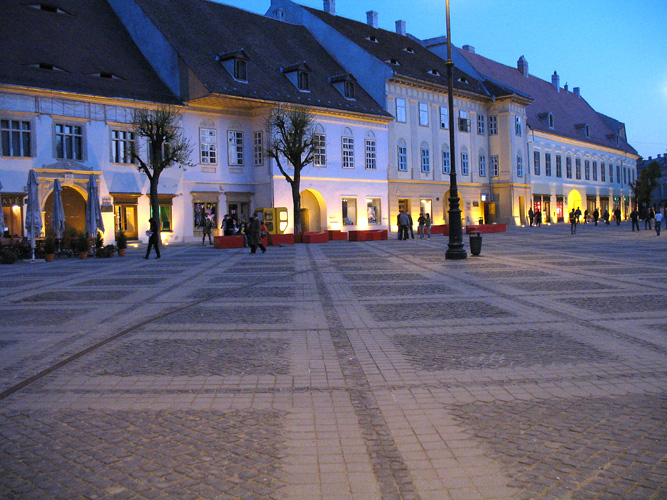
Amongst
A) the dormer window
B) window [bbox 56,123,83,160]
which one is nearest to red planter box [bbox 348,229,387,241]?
window [bbox 56,123,83,160]

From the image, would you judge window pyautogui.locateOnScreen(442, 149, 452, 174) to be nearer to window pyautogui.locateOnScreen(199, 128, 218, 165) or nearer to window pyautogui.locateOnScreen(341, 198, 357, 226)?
window pyautogui.locateOnScreen(341, 198, 357, 226)

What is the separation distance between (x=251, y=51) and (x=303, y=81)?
4.01 m

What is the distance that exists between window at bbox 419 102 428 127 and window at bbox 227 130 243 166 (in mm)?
17247

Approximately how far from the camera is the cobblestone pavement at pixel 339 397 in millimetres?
4082

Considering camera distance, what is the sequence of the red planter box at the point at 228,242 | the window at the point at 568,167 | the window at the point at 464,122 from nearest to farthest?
the red planter box at the point at 228,242, the window at the point at 464,122, the window at the point at 568,167

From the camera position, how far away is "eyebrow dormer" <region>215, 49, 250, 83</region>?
39.1 meters

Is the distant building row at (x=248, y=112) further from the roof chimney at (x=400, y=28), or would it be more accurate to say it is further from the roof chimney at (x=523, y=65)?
the roof chimney at (x=523, y=65)

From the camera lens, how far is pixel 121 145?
35250 mm

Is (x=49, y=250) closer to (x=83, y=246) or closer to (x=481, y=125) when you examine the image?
(x=83, y=246)

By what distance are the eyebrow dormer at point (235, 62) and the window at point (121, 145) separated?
25.8 feet

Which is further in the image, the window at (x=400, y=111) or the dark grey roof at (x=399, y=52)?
the dark grey roof at (x=399, y=52)

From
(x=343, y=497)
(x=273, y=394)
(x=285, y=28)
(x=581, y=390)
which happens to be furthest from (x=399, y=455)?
(x=285, y=28)

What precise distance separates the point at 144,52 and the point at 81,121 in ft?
26.3

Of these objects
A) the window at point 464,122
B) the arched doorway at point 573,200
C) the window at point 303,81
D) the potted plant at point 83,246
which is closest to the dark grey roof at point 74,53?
the window at point 303,81
